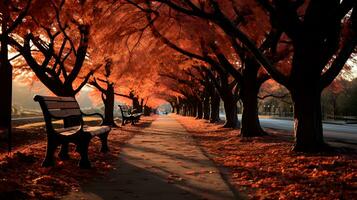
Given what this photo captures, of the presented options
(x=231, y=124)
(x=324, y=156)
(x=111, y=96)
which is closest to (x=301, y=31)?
(x=324, y=156)

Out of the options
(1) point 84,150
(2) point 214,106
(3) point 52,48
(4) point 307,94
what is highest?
(3) point 52,48

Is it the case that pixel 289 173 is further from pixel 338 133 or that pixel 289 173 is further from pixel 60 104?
pixel 338 133

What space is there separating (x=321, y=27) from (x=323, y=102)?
63.1 m

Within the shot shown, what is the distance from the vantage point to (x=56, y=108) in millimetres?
7938

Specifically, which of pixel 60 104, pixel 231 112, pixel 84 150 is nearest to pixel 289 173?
pixel 84 150

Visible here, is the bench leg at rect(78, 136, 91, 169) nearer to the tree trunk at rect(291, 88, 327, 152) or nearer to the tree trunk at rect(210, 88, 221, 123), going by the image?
the tree trunk at rect(291, 88, 327, 152)

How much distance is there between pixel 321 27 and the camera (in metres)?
9.59

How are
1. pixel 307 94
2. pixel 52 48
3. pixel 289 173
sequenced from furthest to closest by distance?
pixel 52 48 < pixel 307 94 < pixel 289 173

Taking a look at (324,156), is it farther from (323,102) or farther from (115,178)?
(323,102)

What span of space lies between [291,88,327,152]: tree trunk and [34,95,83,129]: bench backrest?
5.27m

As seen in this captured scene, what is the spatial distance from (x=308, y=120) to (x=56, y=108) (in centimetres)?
596

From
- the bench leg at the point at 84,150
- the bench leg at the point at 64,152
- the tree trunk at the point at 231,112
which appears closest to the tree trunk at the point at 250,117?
the tree trunk at the point at 231,112

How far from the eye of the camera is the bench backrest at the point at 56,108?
737 centimetres

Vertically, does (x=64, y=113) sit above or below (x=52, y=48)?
A: below
